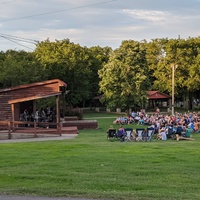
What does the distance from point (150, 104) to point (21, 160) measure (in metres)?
67.8

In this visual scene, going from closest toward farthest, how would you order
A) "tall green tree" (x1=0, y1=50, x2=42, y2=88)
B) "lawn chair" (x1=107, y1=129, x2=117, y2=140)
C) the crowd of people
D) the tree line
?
1. "lawn chair" (x1=107, y1=129, x2=117, y2=140)
2. the crowd of people
3. "tall green tree" (x1=0, y1=50, x2=42, y2=88)
4. the tree line

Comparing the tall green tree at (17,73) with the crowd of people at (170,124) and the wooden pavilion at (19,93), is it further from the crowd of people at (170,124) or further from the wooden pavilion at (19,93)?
the wooden pavilion at (19,93)

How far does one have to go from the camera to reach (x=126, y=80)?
56.2m

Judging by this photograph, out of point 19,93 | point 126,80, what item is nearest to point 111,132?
point 19,93

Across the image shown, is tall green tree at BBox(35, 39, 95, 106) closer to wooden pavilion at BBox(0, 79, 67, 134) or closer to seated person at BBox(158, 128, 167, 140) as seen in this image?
wooden pavilion at BBox(0, 79, 67, 134)

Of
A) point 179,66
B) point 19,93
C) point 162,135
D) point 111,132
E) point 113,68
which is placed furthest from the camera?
point 179,66

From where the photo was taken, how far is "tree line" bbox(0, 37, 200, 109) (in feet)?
173

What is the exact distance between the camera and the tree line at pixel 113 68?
52.7 m

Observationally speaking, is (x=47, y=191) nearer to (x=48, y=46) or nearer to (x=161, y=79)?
(x=48, y=46)

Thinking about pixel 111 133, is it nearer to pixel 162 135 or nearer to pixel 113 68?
pixel 162 135

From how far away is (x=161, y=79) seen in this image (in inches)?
2837

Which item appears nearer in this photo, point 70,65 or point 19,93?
point 19,93

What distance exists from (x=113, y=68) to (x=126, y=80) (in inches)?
98.1

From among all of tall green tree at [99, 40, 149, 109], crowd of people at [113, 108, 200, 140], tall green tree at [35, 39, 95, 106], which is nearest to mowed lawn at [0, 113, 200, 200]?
crowd of people at [113, 108, 200, 140]
